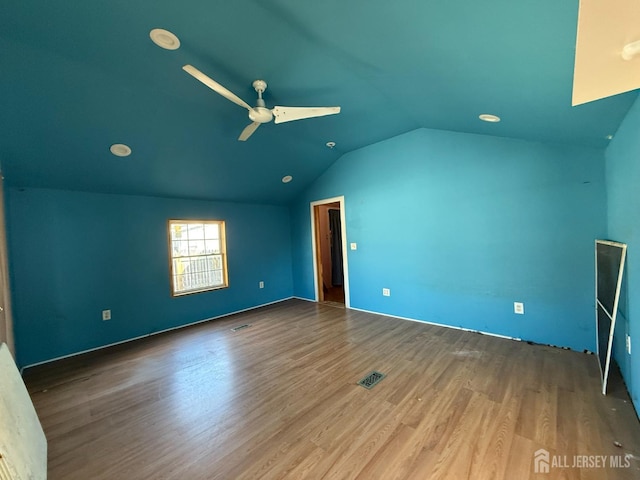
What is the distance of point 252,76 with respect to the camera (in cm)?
231

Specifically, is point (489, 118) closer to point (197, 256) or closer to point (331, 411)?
point (331, 411)

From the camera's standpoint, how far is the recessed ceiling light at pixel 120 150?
2.90m

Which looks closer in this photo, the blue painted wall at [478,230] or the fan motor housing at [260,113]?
the fan motor housing at [260,113]

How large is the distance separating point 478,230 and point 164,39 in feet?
12.3

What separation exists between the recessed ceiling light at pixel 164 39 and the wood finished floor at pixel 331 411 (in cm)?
284

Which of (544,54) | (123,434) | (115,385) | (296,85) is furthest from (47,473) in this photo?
(544,54)

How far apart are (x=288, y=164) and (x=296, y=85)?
1880mm

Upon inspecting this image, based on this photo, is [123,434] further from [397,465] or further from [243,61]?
[243,61]

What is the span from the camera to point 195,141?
3.18 meters

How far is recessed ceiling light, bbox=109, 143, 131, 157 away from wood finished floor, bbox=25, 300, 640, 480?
8.10 feet

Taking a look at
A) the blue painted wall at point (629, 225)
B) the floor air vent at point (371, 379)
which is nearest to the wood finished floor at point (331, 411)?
the floor air vent at point (371, 379)

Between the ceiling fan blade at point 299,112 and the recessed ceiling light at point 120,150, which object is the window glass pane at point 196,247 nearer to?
the recessed ceiling light at point 120,150

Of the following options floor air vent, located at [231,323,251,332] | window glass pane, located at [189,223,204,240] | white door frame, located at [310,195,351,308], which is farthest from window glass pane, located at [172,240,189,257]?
white door frame, located at [310,195,351,308]

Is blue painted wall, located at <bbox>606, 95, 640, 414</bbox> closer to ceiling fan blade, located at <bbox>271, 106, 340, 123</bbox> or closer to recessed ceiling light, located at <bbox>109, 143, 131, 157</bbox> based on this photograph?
ceiling fan blade, located at <bbox>271, 106, 340, 123</bbox>
